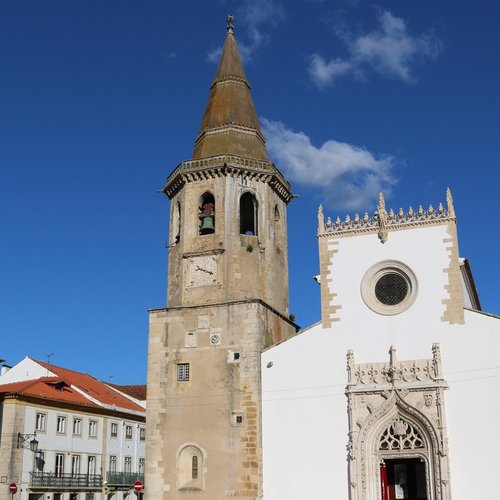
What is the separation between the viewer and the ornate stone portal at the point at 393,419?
21500 millimetres

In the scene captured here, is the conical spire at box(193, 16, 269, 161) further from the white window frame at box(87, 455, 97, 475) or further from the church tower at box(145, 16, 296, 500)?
the white window frame at box(87, 455, 97, 475)

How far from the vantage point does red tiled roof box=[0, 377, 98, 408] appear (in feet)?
120

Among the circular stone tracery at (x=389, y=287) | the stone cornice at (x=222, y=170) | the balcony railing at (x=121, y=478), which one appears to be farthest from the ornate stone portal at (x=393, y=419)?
the balcony railing at (x=121, y=478)

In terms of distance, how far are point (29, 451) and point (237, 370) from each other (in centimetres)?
1615

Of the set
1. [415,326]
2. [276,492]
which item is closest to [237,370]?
[276,492]

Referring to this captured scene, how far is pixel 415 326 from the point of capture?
22.8 m

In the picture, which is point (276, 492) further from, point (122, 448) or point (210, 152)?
point (122, 448)

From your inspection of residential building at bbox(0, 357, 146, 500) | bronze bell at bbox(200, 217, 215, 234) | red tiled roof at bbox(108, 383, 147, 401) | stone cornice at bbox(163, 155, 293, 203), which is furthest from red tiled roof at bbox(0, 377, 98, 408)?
stone cornice at bbox(163, 155, 293, 203)

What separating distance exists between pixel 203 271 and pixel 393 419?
8.32 m

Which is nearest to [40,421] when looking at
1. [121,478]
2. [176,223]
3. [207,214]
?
[121,478]

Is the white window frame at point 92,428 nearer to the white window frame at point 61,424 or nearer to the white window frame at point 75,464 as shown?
the white window frame at point 75,464

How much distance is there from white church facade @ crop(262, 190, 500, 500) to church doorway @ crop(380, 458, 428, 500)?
31 millimetres

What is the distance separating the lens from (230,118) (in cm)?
2820

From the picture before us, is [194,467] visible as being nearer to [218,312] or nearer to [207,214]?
[218,312]
